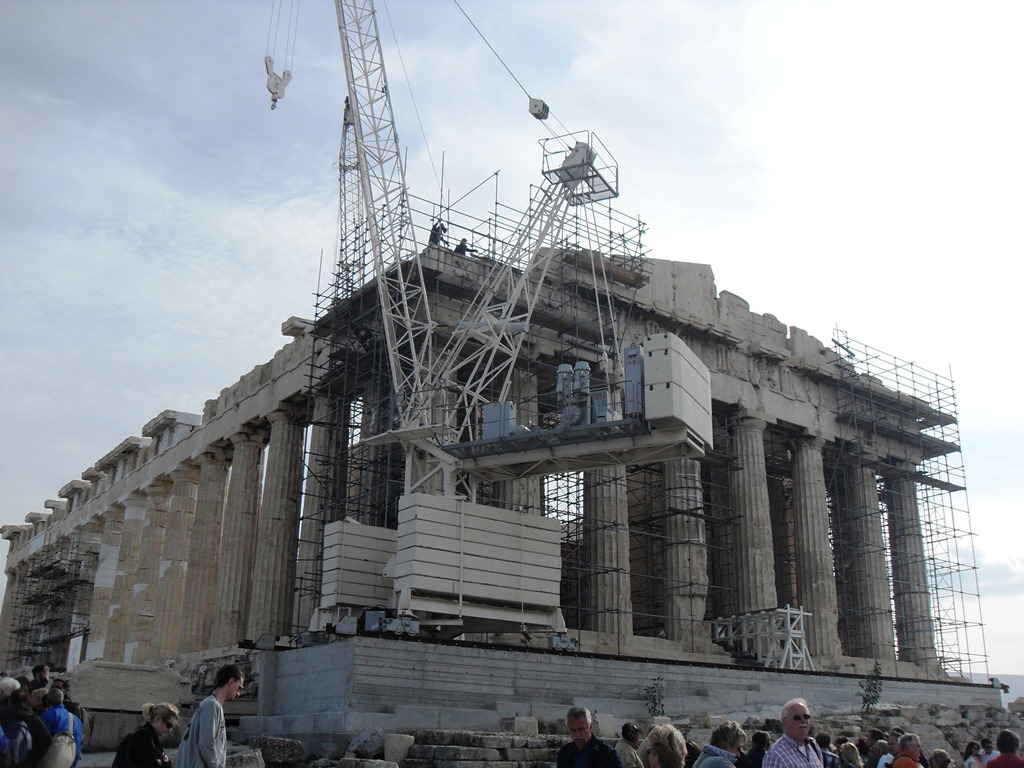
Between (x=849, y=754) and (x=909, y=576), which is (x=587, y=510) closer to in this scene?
(x=909, y=576)

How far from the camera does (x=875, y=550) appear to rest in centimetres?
5112

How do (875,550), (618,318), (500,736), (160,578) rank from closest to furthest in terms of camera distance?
(500,736), (618,318), (875,550), (160,578)

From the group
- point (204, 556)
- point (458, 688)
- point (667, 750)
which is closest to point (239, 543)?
point (204, 556)

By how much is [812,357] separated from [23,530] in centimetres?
6355

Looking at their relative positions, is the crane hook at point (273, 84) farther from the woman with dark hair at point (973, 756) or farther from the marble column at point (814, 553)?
the woman with dark hair at point (973, 756)

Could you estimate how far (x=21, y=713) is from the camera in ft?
36.4

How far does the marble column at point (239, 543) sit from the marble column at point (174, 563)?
5.93 meters

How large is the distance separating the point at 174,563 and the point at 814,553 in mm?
29766

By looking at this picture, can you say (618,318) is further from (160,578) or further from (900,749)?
(900,749)

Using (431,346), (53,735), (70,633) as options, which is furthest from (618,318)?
(70,633)

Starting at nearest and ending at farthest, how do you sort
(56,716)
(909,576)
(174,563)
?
(56,716)
(909,576)
(174,563)

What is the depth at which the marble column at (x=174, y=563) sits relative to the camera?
52500mm

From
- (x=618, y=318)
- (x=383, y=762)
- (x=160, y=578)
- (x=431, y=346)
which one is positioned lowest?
(x=383, y=762)

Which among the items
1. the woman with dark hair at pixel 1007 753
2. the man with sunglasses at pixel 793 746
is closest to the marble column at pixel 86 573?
the woman with dark hair at pixel 1007 753
